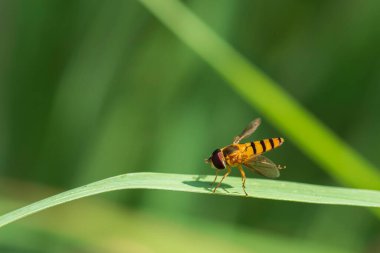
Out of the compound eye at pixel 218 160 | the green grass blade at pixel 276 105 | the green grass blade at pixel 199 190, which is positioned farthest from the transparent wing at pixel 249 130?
the green grass blade at pixel 199 190

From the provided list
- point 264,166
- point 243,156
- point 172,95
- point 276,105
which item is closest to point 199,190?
point 264,166

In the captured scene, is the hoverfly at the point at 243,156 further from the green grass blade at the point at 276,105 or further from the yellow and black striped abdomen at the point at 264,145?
the green grass blade at the point at 276,105

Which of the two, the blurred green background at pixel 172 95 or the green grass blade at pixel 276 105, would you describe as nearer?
the green grass blade at pixel 276 105

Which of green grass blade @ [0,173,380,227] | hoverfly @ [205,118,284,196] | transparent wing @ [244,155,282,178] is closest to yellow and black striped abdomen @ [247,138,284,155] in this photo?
hoverfly @ [205,118,284,196]

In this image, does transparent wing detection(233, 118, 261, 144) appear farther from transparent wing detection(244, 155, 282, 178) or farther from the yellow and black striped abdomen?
transparent wing detection(244, 155, 282, 178)

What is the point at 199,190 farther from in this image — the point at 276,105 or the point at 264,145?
the point at 276,105
